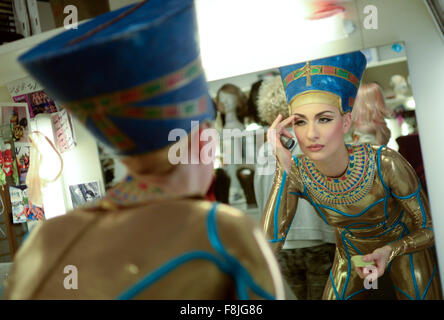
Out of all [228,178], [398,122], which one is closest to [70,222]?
[228,178]

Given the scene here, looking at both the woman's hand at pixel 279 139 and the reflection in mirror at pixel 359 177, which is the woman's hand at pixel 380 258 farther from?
the woman's hand at pixel 279 139

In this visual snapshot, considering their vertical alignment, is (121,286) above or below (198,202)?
below

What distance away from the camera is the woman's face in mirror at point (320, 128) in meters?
1.96

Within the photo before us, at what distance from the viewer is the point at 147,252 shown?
88cm

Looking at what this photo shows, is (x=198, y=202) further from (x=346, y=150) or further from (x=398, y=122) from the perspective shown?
(x=398, y=122)

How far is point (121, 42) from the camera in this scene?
0.83 m

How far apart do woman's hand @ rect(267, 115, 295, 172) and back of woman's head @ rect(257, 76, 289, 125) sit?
27 mm

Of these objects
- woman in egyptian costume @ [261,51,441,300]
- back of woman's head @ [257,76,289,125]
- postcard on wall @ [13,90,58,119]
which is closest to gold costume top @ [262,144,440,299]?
woman in egyptian costume @ [261,51,441,300]

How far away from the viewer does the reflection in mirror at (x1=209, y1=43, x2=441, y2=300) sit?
1.96m

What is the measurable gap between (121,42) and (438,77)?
1628 mm

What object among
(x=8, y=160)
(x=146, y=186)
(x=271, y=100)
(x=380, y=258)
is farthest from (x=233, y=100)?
(x=8, y=160)

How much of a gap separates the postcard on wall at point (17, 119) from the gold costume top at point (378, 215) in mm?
1903

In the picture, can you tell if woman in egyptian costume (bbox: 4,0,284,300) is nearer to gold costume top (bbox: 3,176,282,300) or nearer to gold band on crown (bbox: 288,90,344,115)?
gold costume top (bbox: 3,176,282,300)

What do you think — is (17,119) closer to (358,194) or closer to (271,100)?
(271,100)
